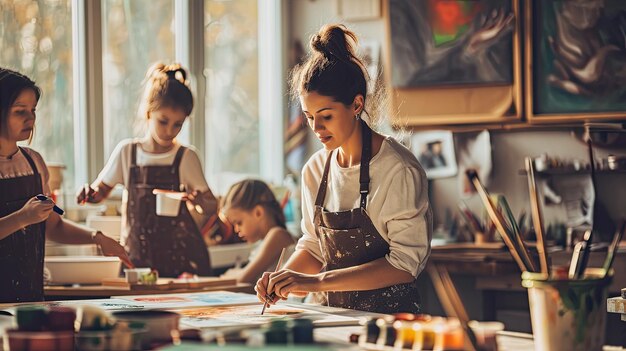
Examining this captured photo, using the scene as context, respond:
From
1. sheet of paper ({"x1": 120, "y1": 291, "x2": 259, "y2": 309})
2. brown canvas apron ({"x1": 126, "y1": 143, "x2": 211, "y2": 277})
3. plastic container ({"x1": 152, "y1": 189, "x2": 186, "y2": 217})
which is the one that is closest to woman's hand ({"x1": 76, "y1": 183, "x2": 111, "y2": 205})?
brown canvas apron ({"x1": 126, "y1": 143, "x2": 211, "y2": 277})

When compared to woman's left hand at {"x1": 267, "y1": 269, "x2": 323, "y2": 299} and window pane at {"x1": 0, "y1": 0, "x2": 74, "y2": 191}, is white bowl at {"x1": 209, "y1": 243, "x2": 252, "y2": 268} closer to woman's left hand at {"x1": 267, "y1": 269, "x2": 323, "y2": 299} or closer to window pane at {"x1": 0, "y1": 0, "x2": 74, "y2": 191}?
window pane at {"x1": 0, "y1": 0, "x2": 74, "y2": 191}

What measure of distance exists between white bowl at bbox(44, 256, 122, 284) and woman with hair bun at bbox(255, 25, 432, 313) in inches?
47.5

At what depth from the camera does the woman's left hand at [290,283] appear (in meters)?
2.86

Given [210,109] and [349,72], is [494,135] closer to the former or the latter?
[210,109]

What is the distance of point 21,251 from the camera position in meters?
3.65

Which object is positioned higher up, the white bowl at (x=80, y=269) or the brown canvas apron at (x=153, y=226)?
the brown canvas apron at (x=153, y=226)

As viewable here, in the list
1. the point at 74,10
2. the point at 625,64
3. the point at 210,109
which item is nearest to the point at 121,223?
the point at 74,10

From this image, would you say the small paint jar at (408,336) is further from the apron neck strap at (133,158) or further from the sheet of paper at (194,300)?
the apron neck strap at (133,158)

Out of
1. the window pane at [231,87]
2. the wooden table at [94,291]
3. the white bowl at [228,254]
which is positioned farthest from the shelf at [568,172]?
the wooden table at [94,291]

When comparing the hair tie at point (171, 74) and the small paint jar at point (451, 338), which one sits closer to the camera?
the small paint jar at point (451, 338)

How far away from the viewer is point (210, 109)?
21.0 ft

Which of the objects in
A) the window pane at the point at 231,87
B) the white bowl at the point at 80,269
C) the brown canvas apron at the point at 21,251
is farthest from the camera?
the window pane at the point at 231,87

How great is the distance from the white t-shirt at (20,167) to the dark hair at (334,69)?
44.0 inches

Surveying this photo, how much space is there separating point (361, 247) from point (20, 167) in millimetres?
1367
